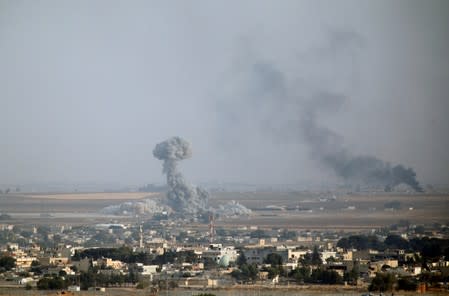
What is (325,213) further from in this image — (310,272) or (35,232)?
(310,272)

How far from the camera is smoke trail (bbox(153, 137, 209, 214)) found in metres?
75.7

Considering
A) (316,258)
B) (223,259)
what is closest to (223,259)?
(223,259)

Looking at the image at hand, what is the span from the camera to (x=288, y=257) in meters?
45.9

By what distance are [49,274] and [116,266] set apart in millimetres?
3673

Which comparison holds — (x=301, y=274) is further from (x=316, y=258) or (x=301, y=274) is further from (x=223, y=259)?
(x=223, y=259)

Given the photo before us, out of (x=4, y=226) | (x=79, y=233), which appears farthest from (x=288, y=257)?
(x=4, y=226)

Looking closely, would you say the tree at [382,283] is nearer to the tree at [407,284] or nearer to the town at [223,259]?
the town at [223,259]

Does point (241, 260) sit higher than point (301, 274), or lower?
higher

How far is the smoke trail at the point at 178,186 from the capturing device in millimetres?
75688

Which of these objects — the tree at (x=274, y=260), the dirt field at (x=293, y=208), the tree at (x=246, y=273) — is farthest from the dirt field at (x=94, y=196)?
the tree at (x=246, y=273)

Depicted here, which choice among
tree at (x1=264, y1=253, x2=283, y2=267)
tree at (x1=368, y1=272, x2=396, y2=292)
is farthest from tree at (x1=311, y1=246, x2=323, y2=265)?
tree at (x1=368, y1=272, x2=396, y2=292)

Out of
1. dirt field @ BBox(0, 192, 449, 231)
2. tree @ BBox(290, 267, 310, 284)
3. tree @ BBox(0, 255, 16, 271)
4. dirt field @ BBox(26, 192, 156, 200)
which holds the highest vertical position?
dirt field @ BBox(26, 192, 156, 200)

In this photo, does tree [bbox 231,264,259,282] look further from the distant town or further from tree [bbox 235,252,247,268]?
tree [bbox 235,252,247,268]

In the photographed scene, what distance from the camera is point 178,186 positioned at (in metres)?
79.3
